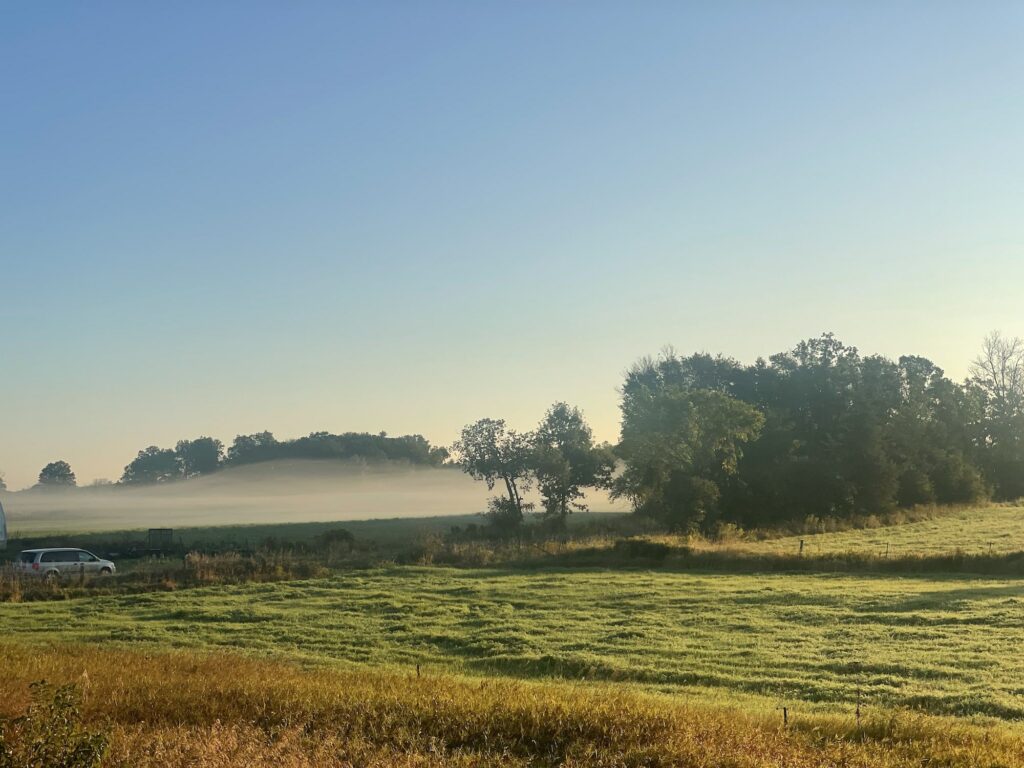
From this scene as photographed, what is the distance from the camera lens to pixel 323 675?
14555mm

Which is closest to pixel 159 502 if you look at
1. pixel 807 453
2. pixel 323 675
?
pixel 807 453

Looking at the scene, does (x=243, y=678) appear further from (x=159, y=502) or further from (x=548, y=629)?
(x=159, y=502)

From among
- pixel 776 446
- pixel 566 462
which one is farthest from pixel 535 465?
pixel 776 446

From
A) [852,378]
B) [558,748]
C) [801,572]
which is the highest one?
[852,378]

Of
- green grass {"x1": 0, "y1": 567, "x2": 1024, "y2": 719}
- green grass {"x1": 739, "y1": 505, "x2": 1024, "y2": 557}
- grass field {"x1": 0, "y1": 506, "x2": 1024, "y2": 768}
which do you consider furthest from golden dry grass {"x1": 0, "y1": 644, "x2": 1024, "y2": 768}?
green grass {"x1": 739, "y1": 505, "x2": 1024, "y2": 557}

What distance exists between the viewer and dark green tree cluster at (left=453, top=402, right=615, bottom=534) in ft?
290

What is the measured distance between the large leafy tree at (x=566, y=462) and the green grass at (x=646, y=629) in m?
50.3

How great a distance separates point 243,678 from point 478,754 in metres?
5.45

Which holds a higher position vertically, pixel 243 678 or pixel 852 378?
pixel 852 378

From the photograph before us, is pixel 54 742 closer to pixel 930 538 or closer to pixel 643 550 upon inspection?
A: pixel 643 550

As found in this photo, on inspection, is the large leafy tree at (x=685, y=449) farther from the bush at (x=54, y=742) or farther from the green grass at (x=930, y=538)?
the bush at (x=54, y=742)

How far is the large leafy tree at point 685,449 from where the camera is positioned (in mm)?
64375

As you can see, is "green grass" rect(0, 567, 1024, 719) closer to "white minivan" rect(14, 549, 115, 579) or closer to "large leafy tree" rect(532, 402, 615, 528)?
"white minivan" rect(14, 549, 115, 579)

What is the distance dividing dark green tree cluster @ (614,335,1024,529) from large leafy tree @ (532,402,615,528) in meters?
3.44
